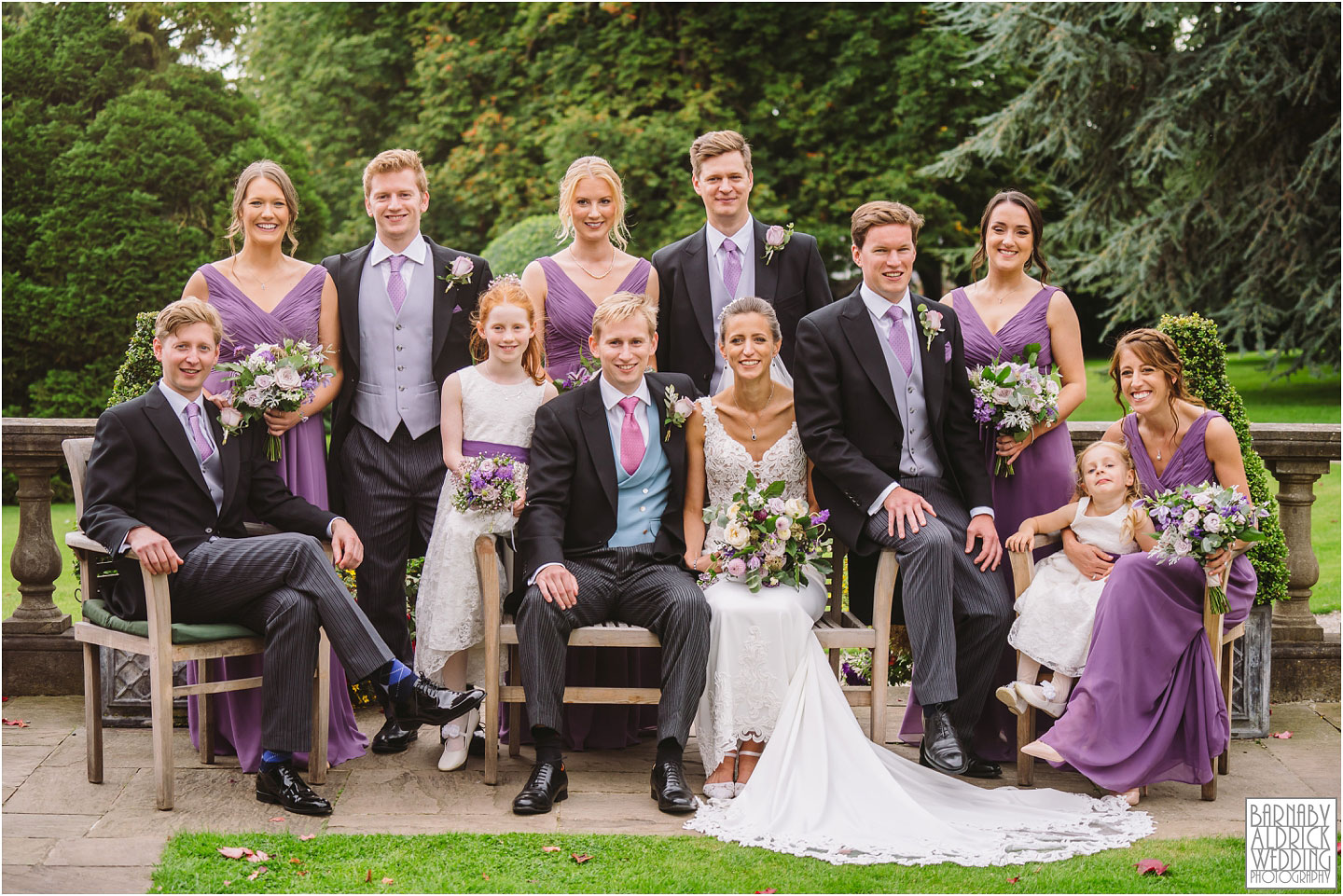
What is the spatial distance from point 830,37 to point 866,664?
11877 millimetres

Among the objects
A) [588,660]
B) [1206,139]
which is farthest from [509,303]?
[1206,139]

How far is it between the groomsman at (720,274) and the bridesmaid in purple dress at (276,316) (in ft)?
4.84

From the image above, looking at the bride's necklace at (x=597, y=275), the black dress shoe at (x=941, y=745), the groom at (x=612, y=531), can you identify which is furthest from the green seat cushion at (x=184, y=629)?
the black dress shoe at (x=941, y=745)

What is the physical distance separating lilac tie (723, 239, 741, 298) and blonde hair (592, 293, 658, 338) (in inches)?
23.8

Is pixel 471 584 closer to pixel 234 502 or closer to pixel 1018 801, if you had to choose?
pixel 234 502

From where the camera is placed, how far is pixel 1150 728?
182 inches

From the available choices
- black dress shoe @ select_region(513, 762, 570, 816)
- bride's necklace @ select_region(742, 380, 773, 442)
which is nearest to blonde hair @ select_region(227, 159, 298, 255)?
bride's necklace @ select_region(742, 380, 773, 442)

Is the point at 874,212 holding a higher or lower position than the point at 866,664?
higher

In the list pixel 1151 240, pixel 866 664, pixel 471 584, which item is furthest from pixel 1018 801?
pixel 1151 240

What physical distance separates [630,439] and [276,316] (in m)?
1.60

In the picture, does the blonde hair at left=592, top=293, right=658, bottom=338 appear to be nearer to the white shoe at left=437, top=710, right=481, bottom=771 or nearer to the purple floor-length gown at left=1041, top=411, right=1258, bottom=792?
the white shoe at left=437, top=710, right=481, bottom=771

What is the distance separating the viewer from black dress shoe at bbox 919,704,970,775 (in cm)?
468

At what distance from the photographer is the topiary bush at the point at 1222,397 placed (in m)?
5.38

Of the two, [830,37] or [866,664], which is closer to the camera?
[866,664]
